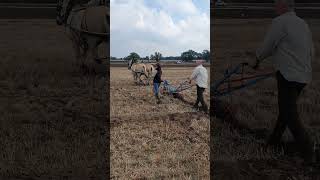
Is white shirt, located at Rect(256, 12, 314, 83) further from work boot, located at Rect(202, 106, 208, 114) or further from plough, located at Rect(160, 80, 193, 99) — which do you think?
plough, located at Rect(160, 80, 193, 99)

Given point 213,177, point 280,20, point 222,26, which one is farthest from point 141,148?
point 222,26

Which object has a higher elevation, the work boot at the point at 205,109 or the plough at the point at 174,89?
the plough at the point at 174,89

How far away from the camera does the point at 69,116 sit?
14.8 ft

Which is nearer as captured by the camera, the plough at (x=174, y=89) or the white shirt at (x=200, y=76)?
the white shirt at (x=200, y=76)

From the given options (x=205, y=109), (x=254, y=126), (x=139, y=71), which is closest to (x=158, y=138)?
(x=254, y=126)

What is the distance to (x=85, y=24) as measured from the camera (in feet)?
16.3

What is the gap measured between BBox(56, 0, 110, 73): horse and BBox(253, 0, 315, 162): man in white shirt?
6.86 feet

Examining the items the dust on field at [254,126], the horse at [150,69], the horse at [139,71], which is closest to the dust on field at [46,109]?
the dust on field at [254,126]

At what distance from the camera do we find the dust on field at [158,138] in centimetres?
358

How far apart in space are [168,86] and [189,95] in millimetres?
321

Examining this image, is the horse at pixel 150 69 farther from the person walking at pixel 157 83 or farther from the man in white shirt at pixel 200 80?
the man in white shirt at pixel 200 80

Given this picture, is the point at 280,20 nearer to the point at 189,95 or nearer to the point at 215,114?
the point at 215,114

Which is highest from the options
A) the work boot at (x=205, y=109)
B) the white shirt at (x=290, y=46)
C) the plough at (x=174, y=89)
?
the white shirt at (x=290, y=46)

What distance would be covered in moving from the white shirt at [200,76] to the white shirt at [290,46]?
1.96m
